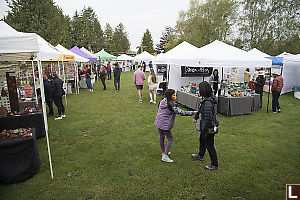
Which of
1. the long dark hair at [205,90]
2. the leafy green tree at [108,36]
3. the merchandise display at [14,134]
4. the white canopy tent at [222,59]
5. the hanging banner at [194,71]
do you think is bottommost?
the merchandise display at [14,134]

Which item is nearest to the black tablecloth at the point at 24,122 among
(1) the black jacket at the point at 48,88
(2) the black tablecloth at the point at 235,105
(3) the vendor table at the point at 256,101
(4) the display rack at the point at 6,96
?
(4) the display rack at the point at 6,96

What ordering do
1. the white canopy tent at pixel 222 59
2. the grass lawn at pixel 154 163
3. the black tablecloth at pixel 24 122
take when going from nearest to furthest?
the grass lawn at pixel 154 163, the black tablecloth at pixel 24 122, the white canopy tent at pixel 222 59

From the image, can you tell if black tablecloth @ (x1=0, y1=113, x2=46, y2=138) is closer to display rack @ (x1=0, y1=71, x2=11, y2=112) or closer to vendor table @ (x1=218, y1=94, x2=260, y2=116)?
display rack @ (x1=0, y1=71, x2=11, y2=112)

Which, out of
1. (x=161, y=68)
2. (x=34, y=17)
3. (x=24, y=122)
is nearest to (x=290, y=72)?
(x=161, y=68)

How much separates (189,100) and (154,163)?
15.5 feet

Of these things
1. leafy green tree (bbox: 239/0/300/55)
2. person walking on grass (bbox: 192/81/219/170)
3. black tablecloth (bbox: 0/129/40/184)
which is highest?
leafy green tree (bbox: 239/0/300/55)

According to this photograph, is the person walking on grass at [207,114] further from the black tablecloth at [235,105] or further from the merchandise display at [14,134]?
the black tablecloth at [235,105]

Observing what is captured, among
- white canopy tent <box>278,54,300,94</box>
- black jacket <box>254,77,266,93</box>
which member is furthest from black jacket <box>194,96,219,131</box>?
white canopy tent <box>278,54,300,94</box>

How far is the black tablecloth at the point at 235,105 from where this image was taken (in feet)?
24.0

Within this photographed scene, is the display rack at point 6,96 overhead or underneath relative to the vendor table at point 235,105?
overhead

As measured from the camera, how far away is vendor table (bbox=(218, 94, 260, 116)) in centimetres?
730

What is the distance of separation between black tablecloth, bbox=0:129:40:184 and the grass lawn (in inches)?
5.9

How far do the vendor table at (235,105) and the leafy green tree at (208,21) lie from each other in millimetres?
22330

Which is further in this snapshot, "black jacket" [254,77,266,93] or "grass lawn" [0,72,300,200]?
"black jacket" [254,77,266,93]
